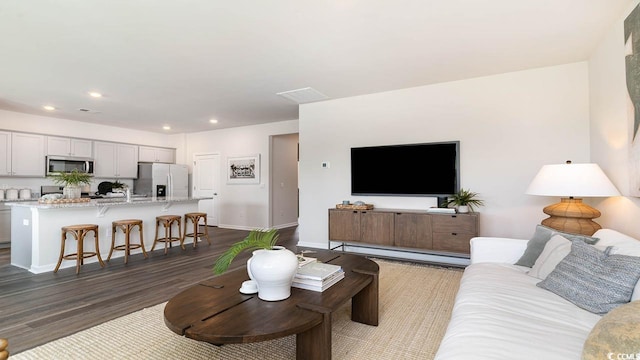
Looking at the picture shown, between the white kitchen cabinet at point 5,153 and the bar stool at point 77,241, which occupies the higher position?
the white kitchen cabinet at point 5,153

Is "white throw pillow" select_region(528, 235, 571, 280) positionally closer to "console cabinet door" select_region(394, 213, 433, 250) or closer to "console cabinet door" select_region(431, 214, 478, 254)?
"console cabinet door" select_region(431, 214, 478, 254)

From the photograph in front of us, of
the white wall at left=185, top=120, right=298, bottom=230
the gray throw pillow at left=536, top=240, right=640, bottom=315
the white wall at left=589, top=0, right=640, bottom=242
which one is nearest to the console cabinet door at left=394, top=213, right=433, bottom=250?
the white wall at left=589, top=0, right=640, bottom=242

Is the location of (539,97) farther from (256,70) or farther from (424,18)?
(256,70)

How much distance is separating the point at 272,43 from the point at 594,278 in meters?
3.04

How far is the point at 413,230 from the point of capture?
3986mm

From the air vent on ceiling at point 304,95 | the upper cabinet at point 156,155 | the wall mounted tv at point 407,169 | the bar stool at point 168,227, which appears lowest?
the bar stool at point 168,227

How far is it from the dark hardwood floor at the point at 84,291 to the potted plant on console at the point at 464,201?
9.75ft

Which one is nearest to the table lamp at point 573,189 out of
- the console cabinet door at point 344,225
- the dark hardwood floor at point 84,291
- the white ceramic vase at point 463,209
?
the white ceramic vase at point 463,209

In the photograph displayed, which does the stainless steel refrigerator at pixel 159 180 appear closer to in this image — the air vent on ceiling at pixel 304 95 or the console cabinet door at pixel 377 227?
the air vent on ceiling at pixel 304 95

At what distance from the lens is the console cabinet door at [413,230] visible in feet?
12.8

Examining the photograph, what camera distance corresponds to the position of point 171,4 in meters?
2.34

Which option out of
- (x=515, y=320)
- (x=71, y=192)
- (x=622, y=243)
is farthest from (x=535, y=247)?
(x=71, y=192)

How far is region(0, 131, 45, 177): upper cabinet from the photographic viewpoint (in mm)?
5398

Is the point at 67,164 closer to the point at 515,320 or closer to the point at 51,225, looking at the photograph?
the point at 51,225
